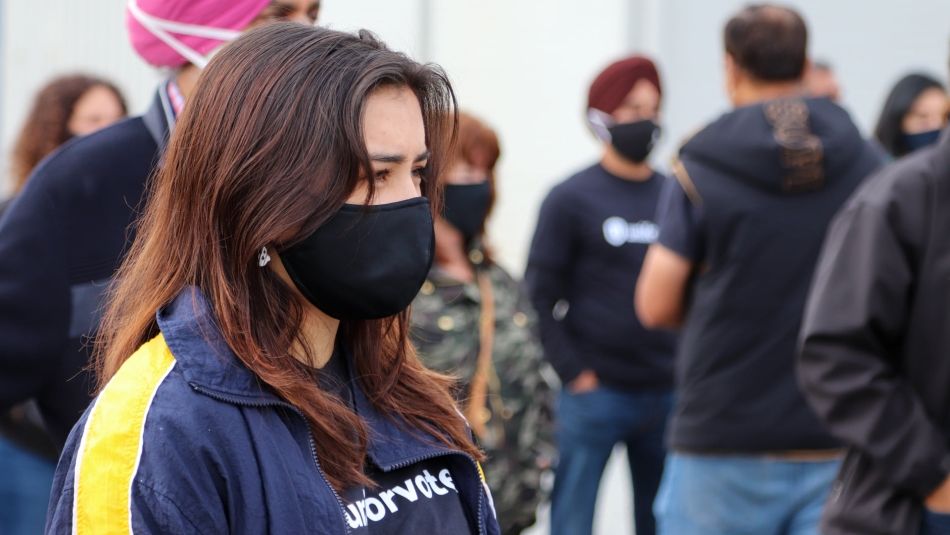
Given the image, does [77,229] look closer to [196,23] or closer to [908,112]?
[196,23]

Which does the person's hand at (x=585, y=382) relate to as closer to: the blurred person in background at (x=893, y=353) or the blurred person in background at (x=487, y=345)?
the blurred person in background at (x=487, y=345)

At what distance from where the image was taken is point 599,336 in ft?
18.1

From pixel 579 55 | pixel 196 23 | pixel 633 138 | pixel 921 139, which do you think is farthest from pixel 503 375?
pixel 579 55

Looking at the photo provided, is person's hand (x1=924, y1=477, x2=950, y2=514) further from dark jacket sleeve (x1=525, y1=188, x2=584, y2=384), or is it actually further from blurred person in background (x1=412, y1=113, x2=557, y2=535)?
dark jacket sleeve (x1=525, y1=188, x2=584, y2=384)

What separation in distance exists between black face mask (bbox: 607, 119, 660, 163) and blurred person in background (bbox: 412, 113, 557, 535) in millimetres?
1701

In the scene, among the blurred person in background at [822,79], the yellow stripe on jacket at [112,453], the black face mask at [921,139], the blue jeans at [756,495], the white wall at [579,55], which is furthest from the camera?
the white wall at [579,55]

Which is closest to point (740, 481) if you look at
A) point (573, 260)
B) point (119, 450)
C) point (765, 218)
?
point (765, 218)

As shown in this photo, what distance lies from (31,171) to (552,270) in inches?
81.4

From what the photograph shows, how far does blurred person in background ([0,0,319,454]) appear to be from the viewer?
8.67ft

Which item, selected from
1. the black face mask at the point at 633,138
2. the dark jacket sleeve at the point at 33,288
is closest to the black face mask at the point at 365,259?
the dark jacket sleeve at the point at 33,288

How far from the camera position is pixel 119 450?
1660 mm

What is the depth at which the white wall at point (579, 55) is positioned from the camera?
28.1ft

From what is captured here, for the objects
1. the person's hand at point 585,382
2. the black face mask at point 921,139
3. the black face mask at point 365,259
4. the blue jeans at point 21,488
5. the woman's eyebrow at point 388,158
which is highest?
the woman's eyebrow at point 388,158

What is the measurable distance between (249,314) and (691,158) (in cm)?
253
